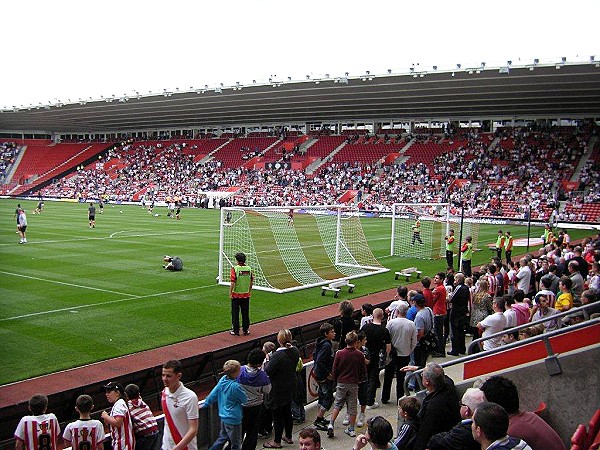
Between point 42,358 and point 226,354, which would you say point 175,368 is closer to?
point 226,354

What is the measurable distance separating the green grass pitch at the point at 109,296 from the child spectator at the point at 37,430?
4.95m

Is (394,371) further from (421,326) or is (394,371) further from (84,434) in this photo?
(84,434)

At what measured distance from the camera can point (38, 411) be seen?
593 cm

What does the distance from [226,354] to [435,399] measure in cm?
497

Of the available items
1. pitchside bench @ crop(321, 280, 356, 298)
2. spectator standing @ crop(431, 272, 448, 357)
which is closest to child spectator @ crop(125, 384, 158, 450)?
spectator standing @ crop(431, 272, 448, 357)

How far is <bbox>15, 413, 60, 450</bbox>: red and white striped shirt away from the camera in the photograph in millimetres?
5809

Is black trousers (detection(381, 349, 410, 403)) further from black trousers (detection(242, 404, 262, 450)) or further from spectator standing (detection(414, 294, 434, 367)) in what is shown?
black trousers (detection(242, 404, 262, 450))

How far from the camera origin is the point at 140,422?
635 centimetres

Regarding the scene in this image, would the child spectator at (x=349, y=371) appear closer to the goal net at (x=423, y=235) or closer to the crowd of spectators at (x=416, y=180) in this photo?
the goal net at (x=423, y=235)

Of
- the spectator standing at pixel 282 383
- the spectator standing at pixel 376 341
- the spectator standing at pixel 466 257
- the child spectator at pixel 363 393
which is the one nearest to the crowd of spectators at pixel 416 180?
the spectator standing at pixel 466 257

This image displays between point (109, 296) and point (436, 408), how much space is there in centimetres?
1327

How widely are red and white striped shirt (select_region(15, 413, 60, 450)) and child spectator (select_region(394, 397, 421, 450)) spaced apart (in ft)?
11.2

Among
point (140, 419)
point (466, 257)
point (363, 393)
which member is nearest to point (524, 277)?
point (466, 257)

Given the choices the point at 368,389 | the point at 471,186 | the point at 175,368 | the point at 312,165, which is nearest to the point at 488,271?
the point at 368,389
